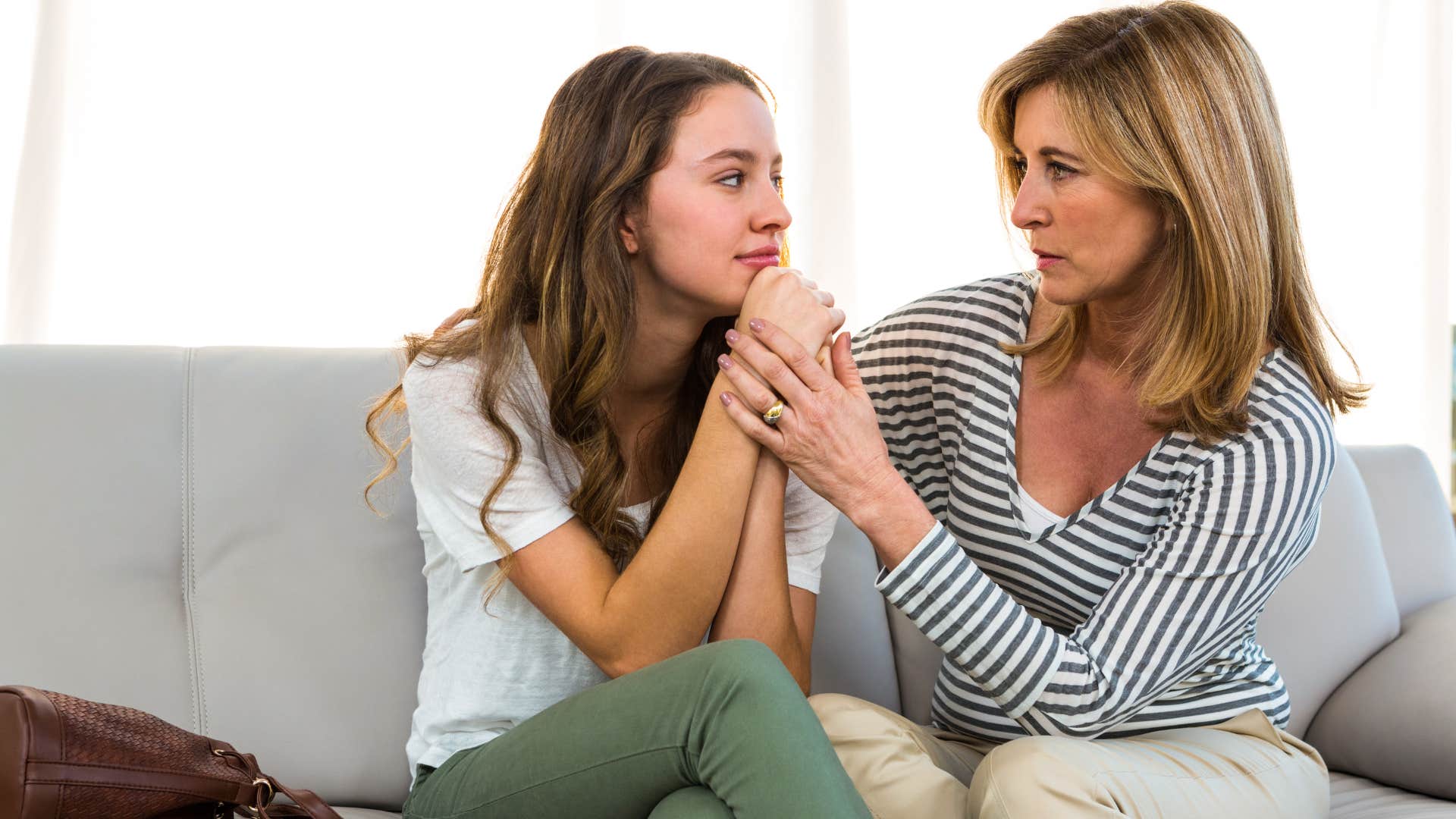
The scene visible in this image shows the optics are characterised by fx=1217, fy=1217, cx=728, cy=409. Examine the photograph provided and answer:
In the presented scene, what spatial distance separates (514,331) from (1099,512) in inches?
28.3

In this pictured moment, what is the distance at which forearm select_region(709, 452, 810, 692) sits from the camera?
4.56 feet

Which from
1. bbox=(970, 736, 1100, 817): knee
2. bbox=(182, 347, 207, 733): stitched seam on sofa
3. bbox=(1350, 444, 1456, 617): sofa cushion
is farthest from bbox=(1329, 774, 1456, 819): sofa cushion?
bbox=(182, 347, 207, 733): stitched seam on sofa

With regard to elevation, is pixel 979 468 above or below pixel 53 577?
above

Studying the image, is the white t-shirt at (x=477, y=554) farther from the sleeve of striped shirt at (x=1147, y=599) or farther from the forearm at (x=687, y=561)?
the sleeve of striped shirt at (x=1147, y=599)

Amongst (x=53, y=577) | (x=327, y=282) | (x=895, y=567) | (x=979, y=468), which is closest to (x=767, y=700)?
(x=895, y=567)

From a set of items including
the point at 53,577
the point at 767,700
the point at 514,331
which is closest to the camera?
the point at 767,700

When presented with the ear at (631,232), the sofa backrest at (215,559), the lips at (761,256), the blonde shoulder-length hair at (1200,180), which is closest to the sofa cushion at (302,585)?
the sofa backrest at (215,559)

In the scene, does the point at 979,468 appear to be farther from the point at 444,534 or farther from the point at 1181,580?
the point at 444,534

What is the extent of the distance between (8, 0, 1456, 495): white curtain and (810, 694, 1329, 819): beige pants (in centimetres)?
117

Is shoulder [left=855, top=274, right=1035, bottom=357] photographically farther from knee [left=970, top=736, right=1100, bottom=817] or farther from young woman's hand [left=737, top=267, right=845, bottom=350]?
knee [left=970, top=736, right=1100, bottom=817]

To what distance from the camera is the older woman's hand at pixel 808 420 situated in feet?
4.35

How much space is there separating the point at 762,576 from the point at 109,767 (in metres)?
0.68

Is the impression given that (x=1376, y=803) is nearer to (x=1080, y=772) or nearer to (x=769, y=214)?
(x=1080, y=772)

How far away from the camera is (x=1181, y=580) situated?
1.35 meters
